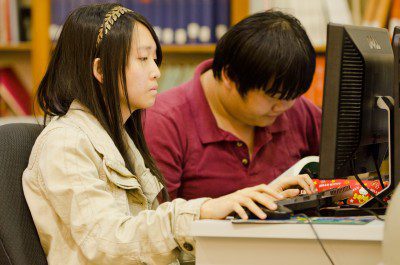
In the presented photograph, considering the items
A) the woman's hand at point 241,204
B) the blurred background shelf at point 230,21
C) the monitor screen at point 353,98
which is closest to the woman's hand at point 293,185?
the monitor screen at point 353,98

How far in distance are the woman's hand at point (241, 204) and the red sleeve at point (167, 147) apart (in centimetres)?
70

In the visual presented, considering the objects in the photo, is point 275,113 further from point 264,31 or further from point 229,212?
point 229,212

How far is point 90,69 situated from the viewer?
1417 mm

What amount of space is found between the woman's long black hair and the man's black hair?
1.26 ft

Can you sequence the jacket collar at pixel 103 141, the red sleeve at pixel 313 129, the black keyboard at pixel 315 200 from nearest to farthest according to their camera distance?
1. the black keyboard at pixel 315 200
2. the jacket collar at pixel 103 141
3. the red sleeve at pixel 313 129

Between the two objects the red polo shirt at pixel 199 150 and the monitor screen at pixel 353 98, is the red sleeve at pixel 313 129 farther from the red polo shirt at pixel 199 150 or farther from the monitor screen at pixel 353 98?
the monitor screen at pixel 353 98

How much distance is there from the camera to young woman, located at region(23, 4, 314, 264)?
1222 mm

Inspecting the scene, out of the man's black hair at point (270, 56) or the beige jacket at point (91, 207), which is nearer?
the beige jacket at point (91, 207)

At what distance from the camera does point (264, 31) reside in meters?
1.78

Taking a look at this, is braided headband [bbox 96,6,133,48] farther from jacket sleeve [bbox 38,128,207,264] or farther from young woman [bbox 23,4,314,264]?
jacket sleeve [bbox 38,128,207,264]

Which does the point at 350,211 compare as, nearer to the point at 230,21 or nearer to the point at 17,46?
the point at 230,21

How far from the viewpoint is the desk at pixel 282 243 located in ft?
3.51

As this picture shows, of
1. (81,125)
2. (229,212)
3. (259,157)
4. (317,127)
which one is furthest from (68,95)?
(317,127)

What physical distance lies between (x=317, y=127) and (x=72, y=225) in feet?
3.61
